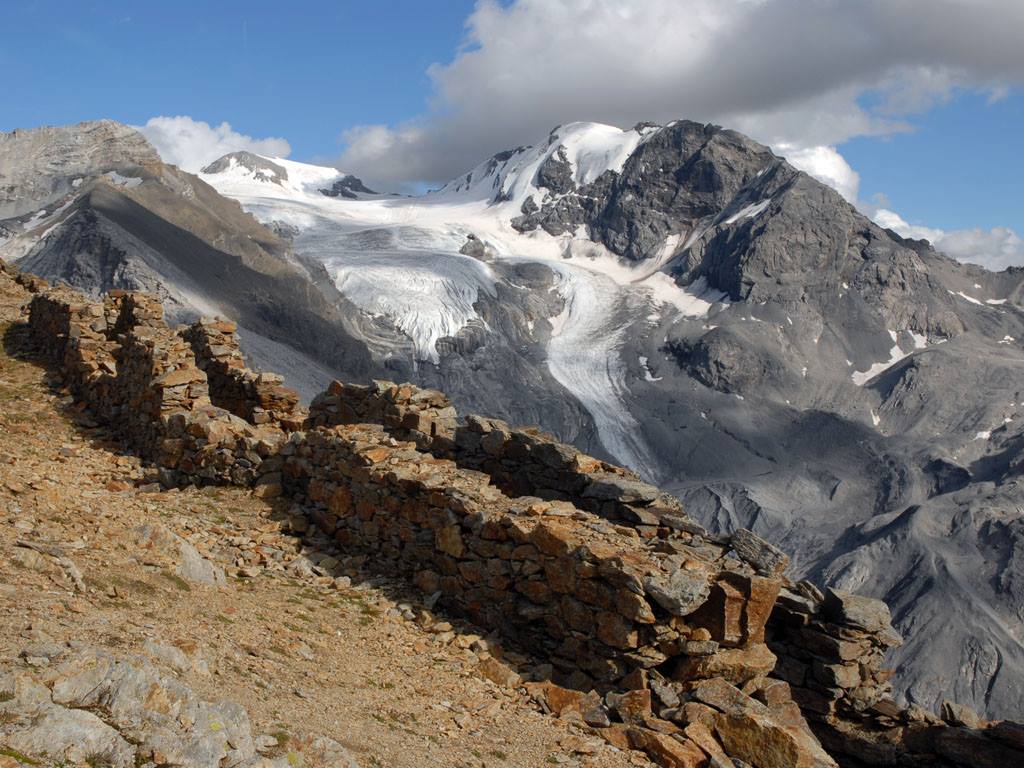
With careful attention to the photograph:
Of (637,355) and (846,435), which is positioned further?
(637,355)

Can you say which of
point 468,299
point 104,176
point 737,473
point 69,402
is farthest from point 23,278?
point 468,299

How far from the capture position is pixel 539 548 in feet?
32.6

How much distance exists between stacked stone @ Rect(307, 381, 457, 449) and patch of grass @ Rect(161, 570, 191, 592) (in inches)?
237

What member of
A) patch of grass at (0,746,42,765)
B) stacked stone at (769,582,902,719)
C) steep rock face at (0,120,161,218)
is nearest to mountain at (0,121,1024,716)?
steep rock face at (0,120,161,218)

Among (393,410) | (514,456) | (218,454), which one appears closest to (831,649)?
(514,456)

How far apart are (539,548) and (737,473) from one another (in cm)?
10232

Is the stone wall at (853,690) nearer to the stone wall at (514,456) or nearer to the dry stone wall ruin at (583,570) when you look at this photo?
the dry stone wall ruin at (583,570)

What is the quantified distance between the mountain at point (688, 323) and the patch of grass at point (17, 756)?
6394 cm

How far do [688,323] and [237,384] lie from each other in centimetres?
12446

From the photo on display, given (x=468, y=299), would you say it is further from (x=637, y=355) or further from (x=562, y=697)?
(x=562, y=697)

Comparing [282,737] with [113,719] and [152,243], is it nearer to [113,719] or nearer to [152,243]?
[113,719]

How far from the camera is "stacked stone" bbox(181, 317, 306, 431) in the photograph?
17.4m

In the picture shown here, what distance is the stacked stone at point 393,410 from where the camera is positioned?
15.1 metres

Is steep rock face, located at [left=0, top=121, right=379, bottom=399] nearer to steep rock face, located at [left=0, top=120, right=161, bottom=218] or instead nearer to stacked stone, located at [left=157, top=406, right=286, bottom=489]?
steep rock face, located at [left=0, top=120, right=161, bottom=218]
